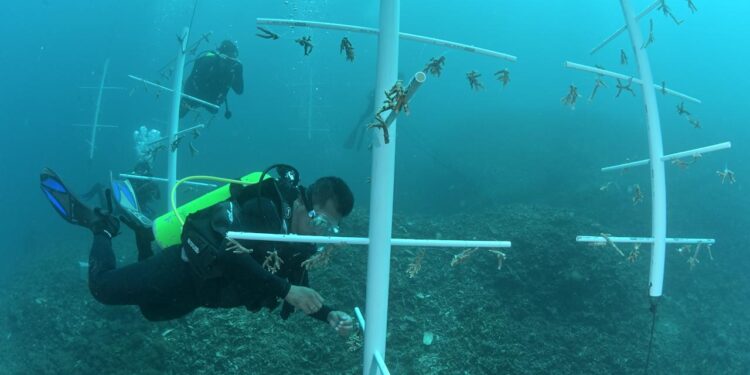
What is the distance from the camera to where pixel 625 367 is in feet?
20.2

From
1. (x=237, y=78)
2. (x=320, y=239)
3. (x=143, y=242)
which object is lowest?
(x=143, y=242)

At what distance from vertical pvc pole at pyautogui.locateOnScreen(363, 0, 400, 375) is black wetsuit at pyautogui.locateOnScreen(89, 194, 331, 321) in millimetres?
977

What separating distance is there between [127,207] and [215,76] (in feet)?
18.8

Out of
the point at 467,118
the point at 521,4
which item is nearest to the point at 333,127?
the point at 467,118

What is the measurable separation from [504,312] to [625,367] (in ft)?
5.83

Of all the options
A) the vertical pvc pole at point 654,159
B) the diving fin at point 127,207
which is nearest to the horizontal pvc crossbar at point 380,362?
the vertical pvc pole at point 654,159

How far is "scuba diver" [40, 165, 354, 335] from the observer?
303 centimetres

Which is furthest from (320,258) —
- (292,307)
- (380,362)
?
(292,307)

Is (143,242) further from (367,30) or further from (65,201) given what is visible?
(367,30)

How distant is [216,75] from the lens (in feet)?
32.7

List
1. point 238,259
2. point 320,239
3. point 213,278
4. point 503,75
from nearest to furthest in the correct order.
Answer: point 320,239
point 503,75
point 238,259
point 213,278

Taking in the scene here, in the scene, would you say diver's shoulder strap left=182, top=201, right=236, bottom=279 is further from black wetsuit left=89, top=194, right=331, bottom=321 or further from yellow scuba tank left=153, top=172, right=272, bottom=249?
yellow scuba tank left=153, top=172, right=272, bottom=249

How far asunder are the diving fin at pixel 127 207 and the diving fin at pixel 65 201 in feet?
A: 0.92

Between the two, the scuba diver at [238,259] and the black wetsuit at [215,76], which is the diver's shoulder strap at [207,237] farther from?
the black wetsuit at [215,76]
